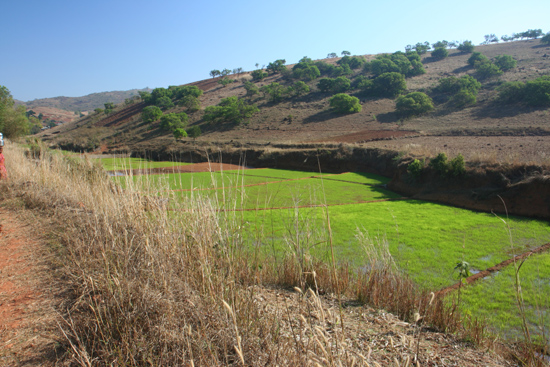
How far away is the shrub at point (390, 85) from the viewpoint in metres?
44.2

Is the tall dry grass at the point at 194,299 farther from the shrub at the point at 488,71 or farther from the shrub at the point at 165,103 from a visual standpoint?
the shrub at the point at 165,103

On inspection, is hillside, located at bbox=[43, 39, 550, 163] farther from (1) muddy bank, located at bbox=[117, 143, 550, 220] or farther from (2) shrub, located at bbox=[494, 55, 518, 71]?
(2) shrub, located at bbox=[494, 55, 518, 71]

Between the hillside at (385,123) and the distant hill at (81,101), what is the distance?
103232 mm

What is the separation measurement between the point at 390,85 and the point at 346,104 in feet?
32.7

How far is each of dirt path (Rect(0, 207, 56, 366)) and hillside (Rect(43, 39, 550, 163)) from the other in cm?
1262

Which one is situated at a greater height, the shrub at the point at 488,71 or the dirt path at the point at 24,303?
the shrub at the point at 488,71

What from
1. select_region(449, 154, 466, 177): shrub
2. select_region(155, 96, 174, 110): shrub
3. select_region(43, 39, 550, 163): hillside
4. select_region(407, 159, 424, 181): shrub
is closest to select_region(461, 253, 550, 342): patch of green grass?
select_region(449, 154, 466, 177): shrub

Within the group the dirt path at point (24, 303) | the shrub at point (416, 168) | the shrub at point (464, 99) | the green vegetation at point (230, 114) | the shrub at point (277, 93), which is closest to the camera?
the dirt path at point (24, 303)

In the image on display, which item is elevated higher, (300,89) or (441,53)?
(441,53)

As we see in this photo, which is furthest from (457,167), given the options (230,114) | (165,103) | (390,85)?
(165,103)

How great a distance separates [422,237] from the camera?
6844 mm

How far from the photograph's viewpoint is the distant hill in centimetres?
14396

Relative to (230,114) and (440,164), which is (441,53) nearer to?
(230,114)

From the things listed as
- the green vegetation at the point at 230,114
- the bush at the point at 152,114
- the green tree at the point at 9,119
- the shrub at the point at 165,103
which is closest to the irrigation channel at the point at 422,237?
the green tree at the point at 9,119
